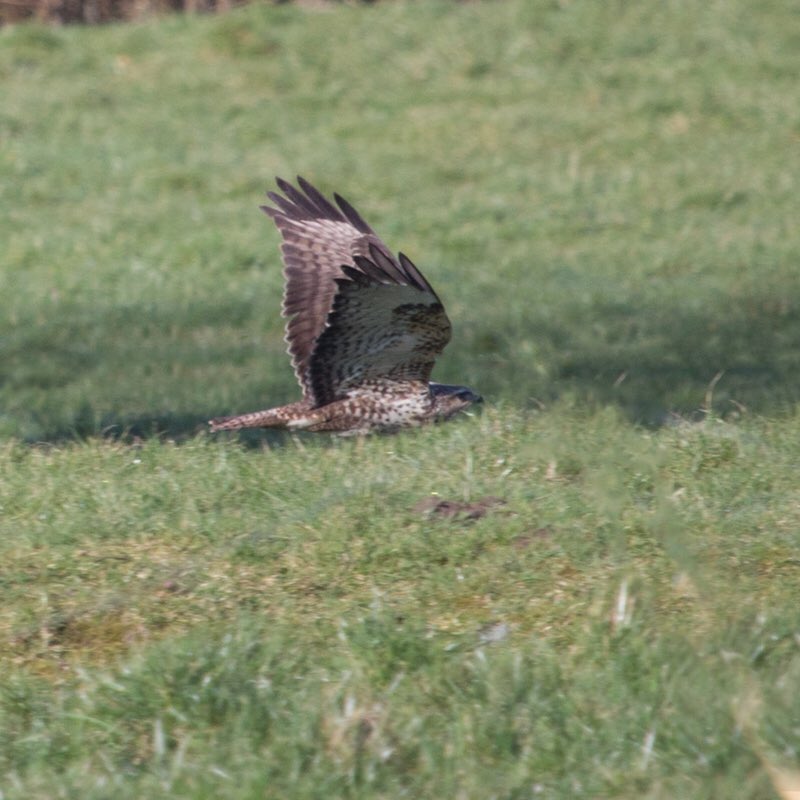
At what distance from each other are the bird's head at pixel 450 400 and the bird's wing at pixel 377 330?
0.13 m

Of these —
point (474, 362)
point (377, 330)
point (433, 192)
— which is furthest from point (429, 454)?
point (433, 192)

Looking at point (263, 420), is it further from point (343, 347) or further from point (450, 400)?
point (450, 400)

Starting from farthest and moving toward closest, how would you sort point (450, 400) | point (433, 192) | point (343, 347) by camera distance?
point (433, 192) → point (450, 400) → point (343, 347)

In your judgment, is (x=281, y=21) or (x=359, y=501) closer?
(x=359, y=501)

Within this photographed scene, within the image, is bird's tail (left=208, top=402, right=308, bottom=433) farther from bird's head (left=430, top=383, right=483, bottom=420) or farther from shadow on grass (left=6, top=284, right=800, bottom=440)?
bird's head (left=430, top=383, right=483, bottom=420)

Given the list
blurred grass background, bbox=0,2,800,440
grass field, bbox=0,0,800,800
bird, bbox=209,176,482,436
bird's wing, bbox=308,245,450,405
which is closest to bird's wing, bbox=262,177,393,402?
bird, bbox=209,176,482,436

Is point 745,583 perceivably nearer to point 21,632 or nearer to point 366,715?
point 366,715

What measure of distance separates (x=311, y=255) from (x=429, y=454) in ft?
4.34

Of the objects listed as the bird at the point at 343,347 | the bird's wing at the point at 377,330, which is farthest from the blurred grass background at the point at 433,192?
the bird's wing at the point at 377,330

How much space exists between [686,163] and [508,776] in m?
9.80

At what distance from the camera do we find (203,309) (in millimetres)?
9898

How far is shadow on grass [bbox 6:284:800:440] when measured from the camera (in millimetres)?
7500

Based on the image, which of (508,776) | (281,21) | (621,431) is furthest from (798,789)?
(281,21)

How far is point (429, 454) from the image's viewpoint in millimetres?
6074
